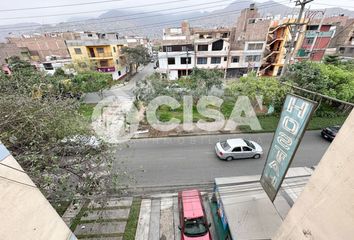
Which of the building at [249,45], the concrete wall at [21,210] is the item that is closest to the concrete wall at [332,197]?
the concrete wall at [21,210]

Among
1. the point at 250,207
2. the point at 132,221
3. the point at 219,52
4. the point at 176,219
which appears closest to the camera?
the point at 250,207

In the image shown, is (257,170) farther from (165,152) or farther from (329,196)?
(329,196)

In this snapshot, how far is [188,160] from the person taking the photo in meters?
10.7

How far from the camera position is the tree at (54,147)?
5.21 meters

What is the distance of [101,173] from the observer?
6.84 metres

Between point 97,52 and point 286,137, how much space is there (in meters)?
29.4

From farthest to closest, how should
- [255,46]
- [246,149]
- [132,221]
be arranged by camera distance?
[255,46]
[246,149]
[132,221]

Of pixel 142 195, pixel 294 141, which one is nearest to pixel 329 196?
pixel 294 141

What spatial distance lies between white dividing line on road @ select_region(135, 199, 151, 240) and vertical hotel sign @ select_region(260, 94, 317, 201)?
5.12 meters

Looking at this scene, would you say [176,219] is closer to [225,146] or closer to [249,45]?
[225,146]

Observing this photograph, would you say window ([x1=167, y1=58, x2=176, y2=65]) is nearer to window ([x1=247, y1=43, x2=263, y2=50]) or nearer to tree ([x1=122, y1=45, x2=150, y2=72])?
tree ([x1=122, y1=45, x2=150, y2=72])

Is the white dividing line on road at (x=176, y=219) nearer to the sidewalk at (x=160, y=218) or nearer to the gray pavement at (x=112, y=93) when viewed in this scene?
the sidewalk at (x=160, y=218)

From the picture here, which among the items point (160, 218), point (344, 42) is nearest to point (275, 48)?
point (344, 42)

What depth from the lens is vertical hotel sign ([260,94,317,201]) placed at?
3861 millimetres
